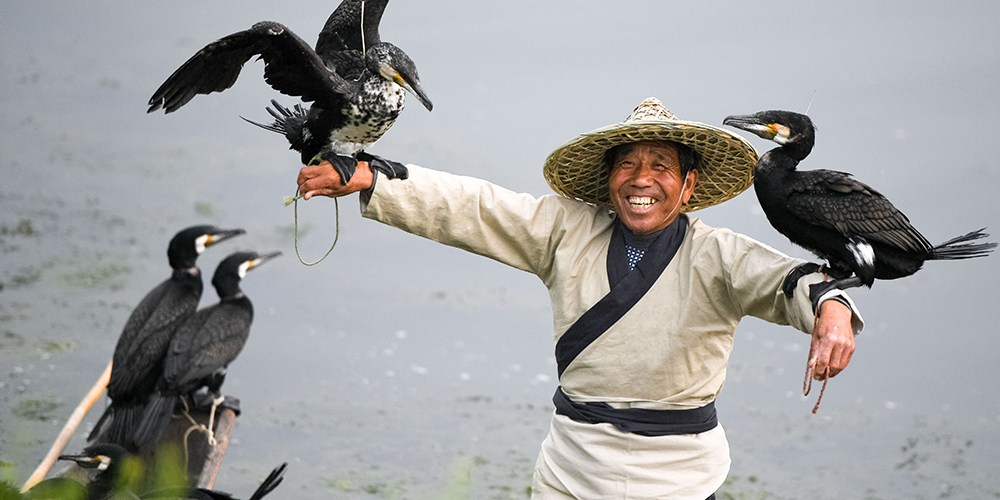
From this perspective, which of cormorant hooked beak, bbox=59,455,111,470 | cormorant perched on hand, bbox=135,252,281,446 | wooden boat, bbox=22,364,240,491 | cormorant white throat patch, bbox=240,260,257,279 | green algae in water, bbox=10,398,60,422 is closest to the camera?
cormorant hooked beak, bbox=59,455,111,470

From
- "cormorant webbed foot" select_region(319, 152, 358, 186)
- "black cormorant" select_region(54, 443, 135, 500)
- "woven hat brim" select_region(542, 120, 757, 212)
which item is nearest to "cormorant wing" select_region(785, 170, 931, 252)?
"woven hat brim" select_region(542, 120, 757, 212)

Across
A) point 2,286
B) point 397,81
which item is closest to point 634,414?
point 397,81

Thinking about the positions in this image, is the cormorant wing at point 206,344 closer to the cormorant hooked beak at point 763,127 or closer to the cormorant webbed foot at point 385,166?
the cormorant webbed foot at point 385,166

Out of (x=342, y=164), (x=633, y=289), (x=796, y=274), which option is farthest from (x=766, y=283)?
(x=342, y=164)

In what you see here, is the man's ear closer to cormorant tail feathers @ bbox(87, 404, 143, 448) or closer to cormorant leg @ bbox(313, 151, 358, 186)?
cormorant leg @ bbox(313, 151, 358, 186)

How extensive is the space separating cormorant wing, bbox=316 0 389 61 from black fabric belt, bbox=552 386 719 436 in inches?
41.7

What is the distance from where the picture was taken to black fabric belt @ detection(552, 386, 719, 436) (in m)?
2.28

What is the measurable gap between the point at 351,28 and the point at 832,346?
1358 mm

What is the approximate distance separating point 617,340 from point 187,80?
1201 mm

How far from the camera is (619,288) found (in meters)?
2.31

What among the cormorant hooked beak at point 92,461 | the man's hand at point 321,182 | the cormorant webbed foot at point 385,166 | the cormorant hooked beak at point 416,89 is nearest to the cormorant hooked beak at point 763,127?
the cormorant hooked beak at point 416,89

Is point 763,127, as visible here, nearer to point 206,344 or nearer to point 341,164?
point 341,164

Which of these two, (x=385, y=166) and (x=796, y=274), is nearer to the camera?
(x=796, y=274)

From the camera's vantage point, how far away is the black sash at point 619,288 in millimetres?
2309
